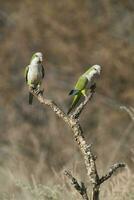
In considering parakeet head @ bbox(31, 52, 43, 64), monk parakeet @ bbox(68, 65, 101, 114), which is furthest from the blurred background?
monk parakeet @ bbox(68, 65, 101, 114)

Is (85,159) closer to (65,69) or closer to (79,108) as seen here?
(79,108)

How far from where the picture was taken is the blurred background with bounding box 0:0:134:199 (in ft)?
53.9

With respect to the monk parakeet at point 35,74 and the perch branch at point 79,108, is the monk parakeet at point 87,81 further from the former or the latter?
the monk parakeet at point 35,74

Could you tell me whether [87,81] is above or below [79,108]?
above

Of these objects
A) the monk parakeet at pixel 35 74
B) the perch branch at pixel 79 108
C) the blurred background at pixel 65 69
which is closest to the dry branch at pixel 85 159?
the perch branch at pixel 79 108

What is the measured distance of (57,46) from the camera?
63.5ft

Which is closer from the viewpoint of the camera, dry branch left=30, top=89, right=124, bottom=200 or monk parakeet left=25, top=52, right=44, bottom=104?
dry branch left=30, top=89, right=124, bottom=200

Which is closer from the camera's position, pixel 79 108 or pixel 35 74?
pixel 79 108

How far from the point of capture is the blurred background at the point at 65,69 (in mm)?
16422

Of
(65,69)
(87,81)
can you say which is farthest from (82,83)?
(65,69)

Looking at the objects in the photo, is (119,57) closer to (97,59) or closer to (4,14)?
(97,59)

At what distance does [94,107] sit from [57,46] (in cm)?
188

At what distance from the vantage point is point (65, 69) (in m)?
19.1

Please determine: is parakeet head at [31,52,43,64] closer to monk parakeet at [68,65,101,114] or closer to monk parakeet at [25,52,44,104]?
monk parakeet at [25,52,44,104]
